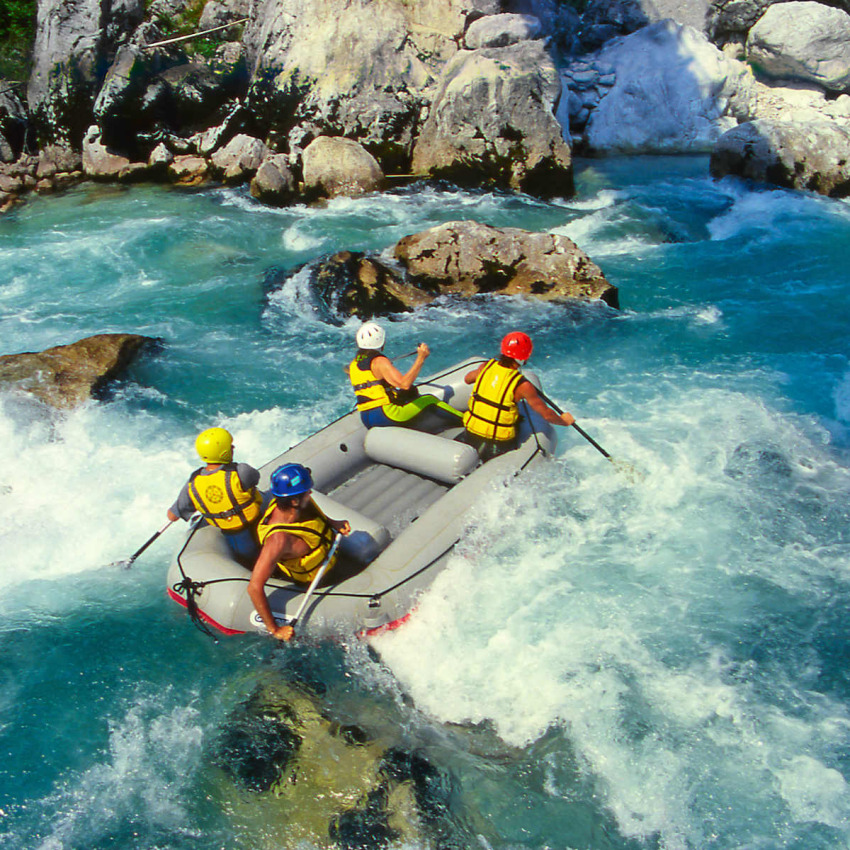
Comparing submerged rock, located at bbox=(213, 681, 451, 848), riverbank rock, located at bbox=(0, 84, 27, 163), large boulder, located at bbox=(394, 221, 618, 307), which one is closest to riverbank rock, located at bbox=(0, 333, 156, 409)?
large boulder, located at bbox=(394, 221, 618, 307)

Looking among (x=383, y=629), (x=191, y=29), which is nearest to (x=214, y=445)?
(x=383, y=629)

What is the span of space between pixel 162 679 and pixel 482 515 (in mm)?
2662

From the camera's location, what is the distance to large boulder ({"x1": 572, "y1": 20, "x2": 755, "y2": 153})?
59.0ft

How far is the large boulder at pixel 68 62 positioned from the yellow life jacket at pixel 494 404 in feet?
48.4

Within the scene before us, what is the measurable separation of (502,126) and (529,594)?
11.4m

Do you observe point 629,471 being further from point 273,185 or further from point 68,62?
point 68,62

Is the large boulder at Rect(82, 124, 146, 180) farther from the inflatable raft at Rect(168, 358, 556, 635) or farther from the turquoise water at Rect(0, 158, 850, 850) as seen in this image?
the inflatable raft at Rect(168, 358, 556, 635)

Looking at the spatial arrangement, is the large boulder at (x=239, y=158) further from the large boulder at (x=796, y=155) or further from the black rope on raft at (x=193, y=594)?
the black rope on raft at (x=193, y=594)

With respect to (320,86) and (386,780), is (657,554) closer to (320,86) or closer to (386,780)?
(386,780)

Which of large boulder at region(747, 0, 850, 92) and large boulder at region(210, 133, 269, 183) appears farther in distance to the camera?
large boulder at region(747, 0, 850, 92)

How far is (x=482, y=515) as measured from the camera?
19.7 ft

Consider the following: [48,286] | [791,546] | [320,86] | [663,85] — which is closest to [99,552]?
[791,546]

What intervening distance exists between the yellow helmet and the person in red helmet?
7.59 feet

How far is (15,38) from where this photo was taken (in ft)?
58.1
